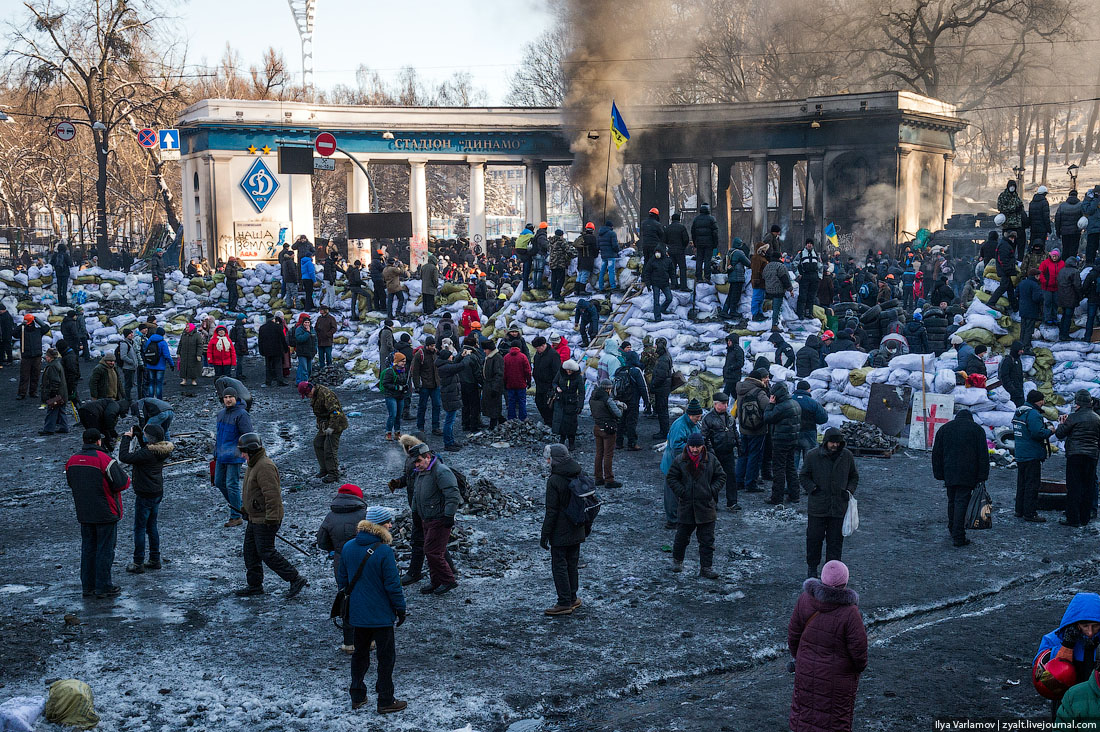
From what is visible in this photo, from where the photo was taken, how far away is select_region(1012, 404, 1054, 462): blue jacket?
10.8m

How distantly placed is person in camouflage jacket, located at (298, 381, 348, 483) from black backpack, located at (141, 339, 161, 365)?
6.31 m

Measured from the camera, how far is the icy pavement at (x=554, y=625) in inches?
262

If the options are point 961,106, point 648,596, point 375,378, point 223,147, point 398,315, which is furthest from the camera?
point 961,106

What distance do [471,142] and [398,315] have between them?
16.5 metres

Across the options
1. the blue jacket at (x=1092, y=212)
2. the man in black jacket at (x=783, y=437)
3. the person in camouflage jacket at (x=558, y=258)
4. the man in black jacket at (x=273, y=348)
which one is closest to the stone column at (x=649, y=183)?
the person in camouflage jacket at (x=558, y=258)

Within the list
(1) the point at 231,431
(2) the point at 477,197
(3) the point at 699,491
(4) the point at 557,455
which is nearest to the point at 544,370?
(1) the point at 231,431

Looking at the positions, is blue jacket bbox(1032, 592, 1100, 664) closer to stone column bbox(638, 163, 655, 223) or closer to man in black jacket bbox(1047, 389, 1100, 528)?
man in black jacket bbox(1047, 389, 1100, 528)

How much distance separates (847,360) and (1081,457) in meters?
5.71

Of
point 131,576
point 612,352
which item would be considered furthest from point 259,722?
point 612,352

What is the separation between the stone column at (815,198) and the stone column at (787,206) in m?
1.66

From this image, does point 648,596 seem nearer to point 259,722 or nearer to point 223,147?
point 259,722

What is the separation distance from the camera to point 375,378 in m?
20.9

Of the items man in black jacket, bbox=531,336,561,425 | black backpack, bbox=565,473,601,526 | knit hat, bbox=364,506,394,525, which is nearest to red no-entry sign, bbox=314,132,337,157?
man in black jacket, bbox=531,336,561,425

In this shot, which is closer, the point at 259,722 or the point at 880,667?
the point at 259,722
